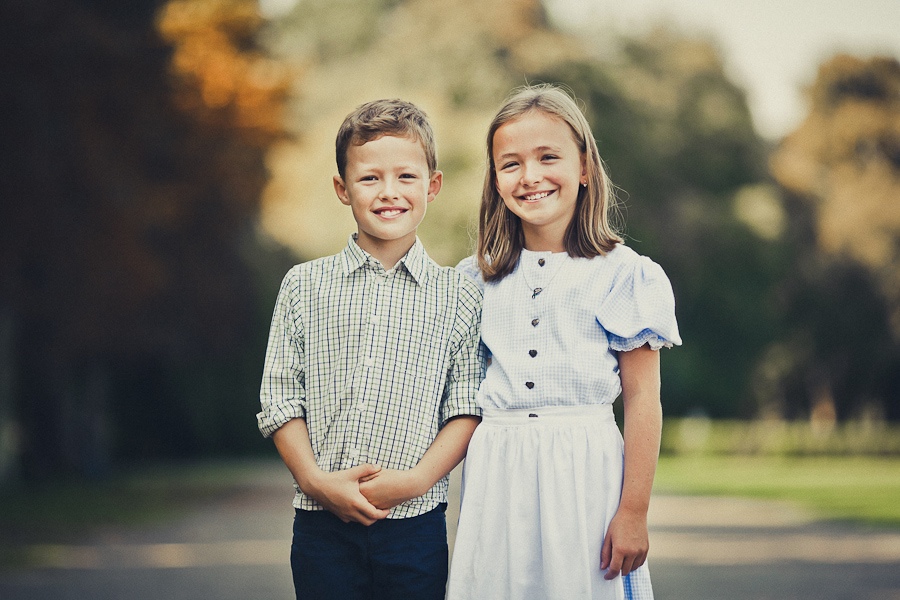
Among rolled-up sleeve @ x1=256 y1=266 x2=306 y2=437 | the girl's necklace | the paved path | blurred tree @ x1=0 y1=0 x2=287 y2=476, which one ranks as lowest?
the paved path

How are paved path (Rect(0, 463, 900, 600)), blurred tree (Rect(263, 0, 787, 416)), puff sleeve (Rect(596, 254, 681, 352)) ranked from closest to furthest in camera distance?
puff sleeve (Rect(596, 254, 681, 352))
paved path (Rect(0, 463, 900, 600))
blurred tree (Rect(263, 0, 787, 416))

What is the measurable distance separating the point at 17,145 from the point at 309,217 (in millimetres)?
8573

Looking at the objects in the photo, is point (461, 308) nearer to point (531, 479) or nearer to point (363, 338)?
point (363, 338)

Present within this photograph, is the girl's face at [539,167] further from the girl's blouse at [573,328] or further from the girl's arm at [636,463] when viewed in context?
the girl's arm at [636,463]

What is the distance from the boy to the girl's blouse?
0.08 m

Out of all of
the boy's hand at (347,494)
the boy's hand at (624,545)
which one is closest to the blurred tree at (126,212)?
the boy's hand at (347,494)

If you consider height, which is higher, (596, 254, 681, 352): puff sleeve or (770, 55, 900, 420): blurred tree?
(770, 55, 900, 420): blurred tree

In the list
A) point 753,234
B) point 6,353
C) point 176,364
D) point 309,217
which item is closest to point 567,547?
point 6,353

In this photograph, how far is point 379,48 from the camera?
29859 mm

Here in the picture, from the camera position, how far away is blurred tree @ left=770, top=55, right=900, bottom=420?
31.6 metres

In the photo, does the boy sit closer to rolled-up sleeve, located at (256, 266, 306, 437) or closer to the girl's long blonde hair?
rolled-up sleeve, located at (256, 266, 306, 437)

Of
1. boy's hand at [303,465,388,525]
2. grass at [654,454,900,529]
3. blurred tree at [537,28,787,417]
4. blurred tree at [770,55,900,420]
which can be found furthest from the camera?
blurred tree at [770,55,900,420]

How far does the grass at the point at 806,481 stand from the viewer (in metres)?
14.5

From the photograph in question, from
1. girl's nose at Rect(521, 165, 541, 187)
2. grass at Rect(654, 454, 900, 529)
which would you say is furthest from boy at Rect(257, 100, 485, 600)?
grass at Rect(654, 454, 900, 529)
